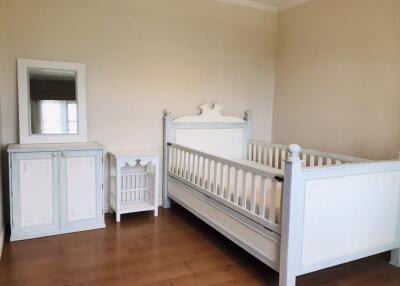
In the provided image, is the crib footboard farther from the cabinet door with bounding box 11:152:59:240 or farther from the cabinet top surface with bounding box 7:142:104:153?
the cabinet door with bounding box 11:152:59:240

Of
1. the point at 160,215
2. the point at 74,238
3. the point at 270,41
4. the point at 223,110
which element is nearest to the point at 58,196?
the point at 74,238

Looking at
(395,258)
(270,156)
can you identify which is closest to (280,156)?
(270,156)

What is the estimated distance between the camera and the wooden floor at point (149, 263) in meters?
2.31

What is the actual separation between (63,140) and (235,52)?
2.30 metres

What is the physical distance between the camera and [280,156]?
3.75m

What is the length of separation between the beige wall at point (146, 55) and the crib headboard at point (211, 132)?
122mm

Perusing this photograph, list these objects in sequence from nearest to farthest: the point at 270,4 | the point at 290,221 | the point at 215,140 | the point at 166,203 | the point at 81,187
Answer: the point at 290,221 → the point at 81,187 → the point at 166,203 → the point at 215,140 → the point at 270,4

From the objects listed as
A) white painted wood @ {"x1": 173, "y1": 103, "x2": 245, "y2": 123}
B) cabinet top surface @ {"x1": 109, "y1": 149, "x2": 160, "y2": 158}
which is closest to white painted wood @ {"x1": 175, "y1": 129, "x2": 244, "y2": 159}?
white painted wood @ {"x1": 173, "y1": 103, "x2": 245, "y2": 123}

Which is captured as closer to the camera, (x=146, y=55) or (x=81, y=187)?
(x=81, y=187)

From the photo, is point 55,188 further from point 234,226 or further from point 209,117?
point 209,117

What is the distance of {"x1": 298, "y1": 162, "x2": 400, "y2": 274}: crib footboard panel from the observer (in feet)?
6.79

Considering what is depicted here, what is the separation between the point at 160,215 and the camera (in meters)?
3.63

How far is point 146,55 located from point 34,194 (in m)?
1.83

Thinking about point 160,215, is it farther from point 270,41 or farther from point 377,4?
point 377,4
